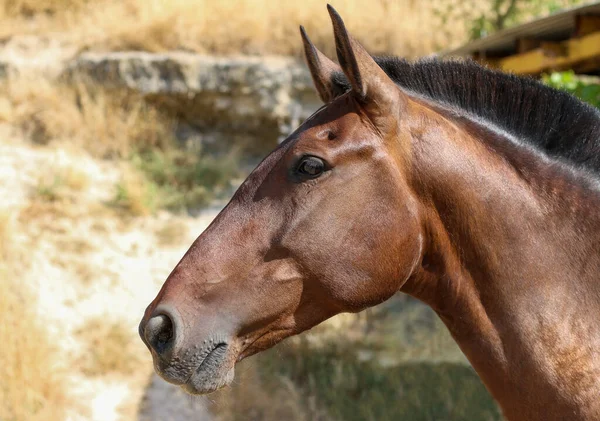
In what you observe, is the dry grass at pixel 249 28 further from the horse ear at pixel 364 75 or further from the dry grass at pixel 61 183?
the horse ear at pixel 364 75

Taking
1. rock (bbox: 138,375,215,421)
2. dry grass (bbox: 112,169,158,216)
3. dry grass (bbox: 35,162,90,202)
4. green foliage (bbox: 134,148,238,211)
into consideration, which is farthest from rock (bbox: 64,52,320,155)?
rock (bbox: 138,375,215,421)

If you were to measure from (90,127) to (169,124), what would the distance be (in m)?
0.90

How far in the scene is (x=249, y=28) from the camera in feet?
28.7

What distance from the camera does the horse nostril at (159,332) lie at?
207 cm

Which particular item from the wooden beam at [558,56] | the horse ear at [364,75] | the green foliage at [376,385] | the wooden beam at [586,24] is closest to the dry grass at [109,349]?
the green foliage at [376,385]

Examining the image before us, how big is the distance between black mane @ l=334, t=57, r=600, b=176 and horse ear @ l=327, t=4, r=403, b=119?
8.5 inches

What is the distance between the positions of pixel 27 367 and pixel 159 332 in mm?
4122

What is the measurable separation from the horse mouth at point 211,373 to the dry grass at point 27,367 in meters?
3.95

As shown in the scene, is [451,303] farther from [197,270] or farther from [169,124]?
[169,124]

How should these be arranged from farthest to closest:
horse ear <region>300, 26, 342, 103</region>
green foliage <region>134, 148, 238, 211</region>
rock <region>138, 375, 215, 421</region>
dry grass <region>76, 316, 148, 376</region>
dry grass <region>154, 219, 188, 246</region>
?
green foliage <region>134, 148, 238, 211</region>
dry grass <region>154, 219, 188, 246</region>
dry grass <region>76, 316, 148, 376</region>
rock <region>138, 375, 215, 421</region>
horse ear <region>300, 26, 342, 103</region>

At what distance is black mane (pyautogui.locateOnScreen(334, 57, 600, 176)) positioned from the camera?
2.30 meters

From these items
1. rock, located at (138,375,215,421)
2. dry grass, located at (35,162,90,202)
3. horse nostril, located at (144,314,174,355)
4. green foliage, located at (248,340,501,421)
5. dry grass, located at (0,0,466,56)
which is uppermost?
horse nostril, located at (144,314,174,355)

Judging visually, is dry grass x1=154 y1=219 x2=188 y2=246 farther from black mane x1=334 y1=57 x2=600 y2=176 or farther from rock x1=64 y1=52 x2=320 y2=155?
black mane x1=334 y1=57 x2=600 y2=176

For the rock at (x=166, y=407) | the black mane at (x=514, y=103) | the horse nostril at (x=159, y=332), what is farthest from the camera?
the rock at (x=166, y=407)
